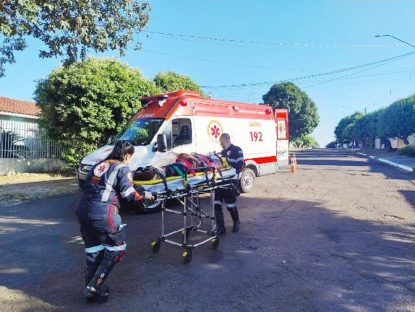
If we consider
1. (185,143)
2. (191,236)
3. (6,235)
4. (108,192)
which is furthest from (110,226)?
(185,143)

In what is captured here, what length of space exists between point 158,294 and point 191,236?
Answer: 2503mm

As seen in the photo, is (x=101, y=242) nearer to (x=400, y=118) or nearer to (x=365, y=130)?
(x=400, y=118)

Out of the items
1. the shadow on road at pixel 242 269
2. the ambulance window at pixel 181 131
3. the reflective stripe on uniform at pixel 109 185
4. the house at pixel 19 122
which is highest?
the house at pixel 19 122

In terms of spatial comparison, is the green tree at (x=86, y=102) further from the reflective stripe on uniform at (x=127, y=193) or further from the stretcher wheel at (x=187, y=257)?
the reflective stripe on uniform at (x=127, y=193)

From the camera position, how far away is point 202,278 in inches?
187

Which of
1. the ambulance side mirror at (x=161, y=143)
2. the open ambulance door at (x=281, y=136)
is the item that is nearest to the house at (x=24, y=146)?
the ambulance side mirror at (x=161, y=143)

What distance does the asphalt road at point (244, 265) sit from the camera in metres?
4.06

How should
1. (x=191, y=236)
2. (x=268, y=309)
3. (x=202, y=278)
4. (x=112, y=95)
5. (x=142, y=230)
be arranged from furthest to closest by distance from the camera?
(x=112, y=95) → (x=142, y=230) → (x=191, y=236) → (x=202, y=278) → (x=268, y=309)

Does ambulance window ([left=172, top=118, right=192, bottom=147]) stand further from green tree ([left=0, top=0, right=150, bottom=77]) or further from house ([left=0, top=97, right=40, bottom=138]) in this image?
house ([left=0, top=97, right=40, bottom=138])

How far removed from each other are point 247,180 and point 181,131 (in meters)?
3.00

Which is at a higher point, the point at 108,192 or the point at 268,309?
the point at 108,192

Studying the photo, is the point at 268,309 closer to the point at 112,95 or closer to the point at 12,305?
the point at 12,305

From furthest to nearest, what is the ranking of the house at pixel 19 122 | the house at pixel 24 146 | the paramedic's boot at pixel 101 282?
the house at pixel 19 122, the house at pixel 24 146, the paramedic's boot at pixel 101 282

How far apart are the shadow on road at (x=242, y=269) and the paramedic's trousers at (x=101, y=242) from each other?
0.34 meters
